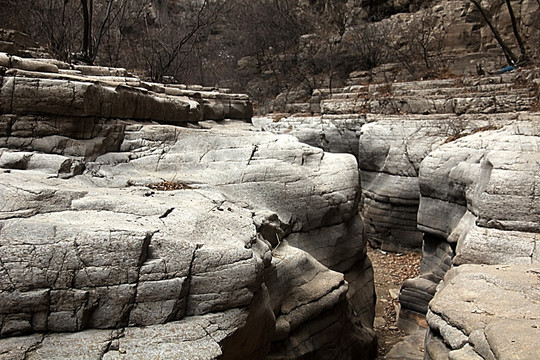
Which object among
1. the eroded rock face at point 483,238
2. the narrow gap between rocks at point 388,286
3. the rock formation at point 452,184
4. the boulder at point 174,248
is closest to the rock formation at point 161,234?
the boulder at point 174,248

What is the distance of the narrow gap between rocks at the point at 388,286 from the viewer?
862 centimetres

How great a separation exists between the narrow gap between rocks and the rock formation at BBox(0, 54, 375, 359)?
1245mm

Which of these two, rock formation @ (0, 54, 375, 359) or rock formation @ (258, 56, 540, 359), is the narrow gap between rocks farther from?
rock formation @ (0, 54, 375, 359)

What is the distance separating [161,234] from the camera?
13.5 ft

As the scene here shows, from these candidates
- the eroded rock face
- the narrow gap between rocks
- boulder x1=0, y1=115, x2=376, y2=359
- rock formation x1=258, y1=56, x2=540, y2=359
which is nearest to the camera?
boulder x1=0, y1=115, x2=376, y2=359

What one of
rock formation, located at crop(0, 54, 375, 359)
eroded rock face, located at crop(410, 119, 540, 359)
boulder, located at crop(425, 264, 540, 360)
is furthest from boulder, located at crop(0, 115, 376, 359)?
eroded rock face, located at crop(410, 119, 540, 359)

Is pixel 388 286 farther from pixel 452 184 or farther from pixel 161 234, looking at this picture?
pixel 161 234

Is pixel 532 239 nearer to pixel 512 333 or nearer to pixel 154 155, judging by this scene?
pixel 512 333

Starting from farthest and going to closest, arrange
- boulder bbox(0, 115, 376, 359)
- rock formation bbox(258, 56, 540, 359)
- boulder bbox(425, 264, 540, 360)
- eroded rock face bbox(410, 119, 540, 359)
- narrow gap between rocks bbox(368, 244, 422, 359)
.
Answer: narrow gap between rocks bbox(368, 244, 422, 359) → rock formation bbox(258, 56, 540, 359) → eroded rock face bbox(410, 119, 540, 359) → boulder bbox(425, 264, 540, 360) → boulder bbox(0, 115, 376, 359)

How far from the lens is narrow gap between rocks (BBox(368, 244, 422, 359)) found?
28.3ft

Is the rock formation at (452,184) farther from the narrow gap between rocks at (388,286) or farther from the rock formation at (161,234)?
the rock formation at (161,234)

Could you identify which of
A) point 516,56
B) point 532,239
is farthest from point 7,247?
point 516,56

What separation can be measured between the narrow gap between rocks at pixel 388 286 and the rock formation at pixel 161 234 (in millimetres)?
1245

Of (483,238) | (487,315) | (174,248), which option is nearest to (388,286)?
(483,238)
